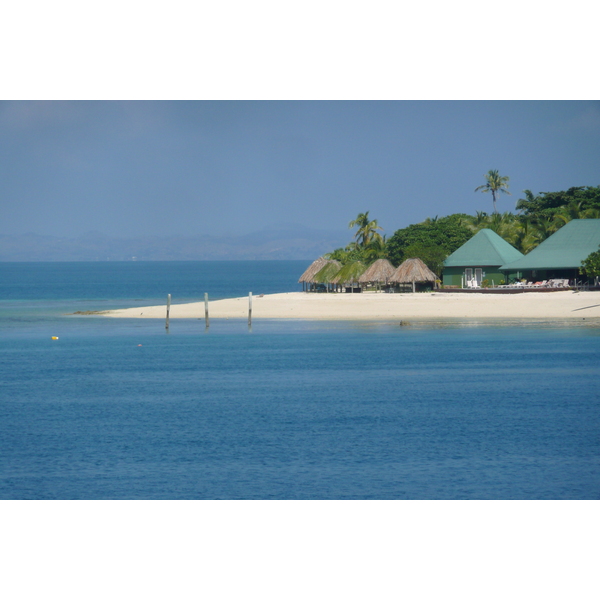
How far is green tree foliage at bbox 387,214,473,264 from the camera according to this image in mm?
57812

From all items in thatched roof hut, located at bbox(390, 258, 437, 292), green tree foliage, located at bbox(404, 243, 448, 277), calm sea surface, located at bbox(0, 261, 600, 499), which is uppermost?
green tree foliage, located at bbox(404, 243, 448, 277)

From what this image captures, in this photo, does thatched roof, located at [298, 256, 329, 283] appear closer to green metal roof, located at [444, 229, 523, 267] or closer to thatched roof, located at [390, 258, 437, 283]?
thatched roof, located at [390, 258, 437, 283]

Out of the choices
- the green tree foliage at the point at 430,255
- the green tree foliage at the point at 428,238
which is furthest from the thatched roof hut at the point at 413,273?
the green tree foliage at the point at 428,238

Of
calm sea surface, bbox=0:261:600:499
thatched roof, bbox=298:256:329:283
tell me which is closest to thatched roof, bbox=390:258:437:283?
thatched roof, bbox=298:256:329:283

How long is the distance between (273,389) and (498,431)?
718cm

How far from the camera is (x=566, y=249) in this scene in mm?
50250

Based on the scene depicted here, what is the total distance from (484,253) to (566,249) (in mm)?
5261

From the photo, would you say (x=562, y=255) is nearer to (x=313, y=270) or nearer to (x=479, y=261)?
(x=479, y=261)

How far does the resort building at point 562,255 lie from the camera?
49.3m

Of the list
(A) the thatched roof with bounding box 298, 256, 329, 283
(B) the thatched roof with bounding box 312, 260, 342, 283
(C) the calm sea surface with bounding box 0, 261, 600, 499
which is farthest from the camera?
(A) the thatched roof with bounding box 298, 256, 329, 283

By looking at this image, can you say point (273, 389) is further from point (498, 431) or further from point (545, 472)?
point (545, 472)

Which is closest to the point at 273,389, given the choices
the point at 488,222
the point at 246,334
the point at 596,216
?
the point at 246,334

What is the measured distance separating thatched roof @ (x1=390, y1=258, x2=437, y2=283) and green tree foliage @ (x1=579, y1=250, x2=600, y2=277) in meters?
9.87

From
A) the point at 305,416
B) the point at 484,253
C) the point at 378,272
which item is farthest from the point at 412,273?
the point at 305,416
